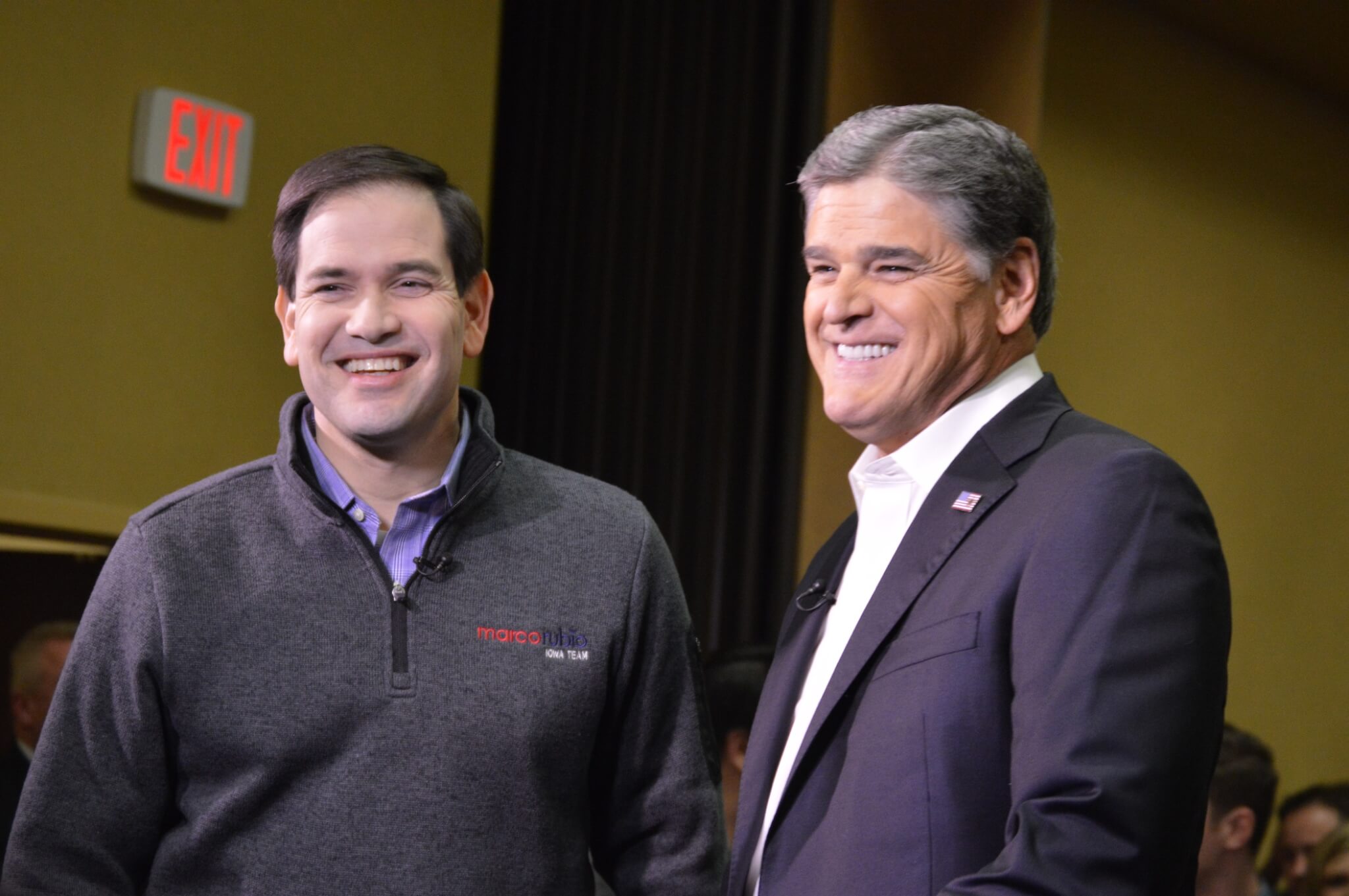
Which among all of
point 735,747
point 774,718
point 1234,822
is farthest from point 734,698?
point 774,718

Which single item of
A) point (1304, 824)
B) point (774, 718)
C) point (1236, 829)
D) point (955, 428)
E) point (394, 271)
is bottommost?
point (1304, 824)

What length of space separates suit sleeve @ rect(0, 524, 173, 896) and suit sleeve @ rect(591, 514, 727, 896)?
1.71ft

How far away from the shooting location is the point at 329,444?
1.96 m

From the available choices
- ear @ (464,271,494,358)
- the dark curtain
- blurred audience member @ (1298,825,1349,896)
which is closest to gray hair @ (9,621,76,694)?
the dark curtain

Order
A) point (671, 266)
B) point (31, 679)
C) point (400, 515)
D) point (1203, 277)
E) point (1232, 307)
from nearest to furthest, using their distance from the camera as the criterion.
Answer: point (400, 515) < point (31, 679) < point (671, 266) < point (1203, 277) < point (1232, 307)

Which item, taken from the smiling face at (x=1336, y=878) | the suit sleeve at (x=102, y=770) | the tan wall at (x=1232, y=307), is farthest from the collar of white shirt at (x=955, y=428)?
the tan wall at (x=1232, y=307)

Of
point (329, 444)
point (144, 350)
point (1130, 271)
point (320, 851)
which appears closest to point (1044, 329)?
point (329, 444)

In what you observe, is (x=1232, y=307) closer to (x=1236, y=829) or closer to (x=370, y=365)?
(x=1236, y=829)

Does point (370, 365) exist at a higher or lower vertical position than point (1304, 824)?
higher

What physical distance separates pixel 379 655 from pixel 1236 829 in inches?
102

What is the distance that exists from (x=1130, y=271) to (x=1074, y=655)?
3.51m

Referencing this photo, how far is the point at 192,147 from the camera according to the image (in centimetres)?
357

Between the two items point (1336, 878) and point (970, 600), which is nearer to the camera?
point (970, 600)

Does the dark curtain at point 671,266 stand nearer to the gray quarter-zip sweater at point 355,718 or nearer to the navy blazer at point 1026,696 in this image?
the gray quarter-zip sweater at point 355,718
